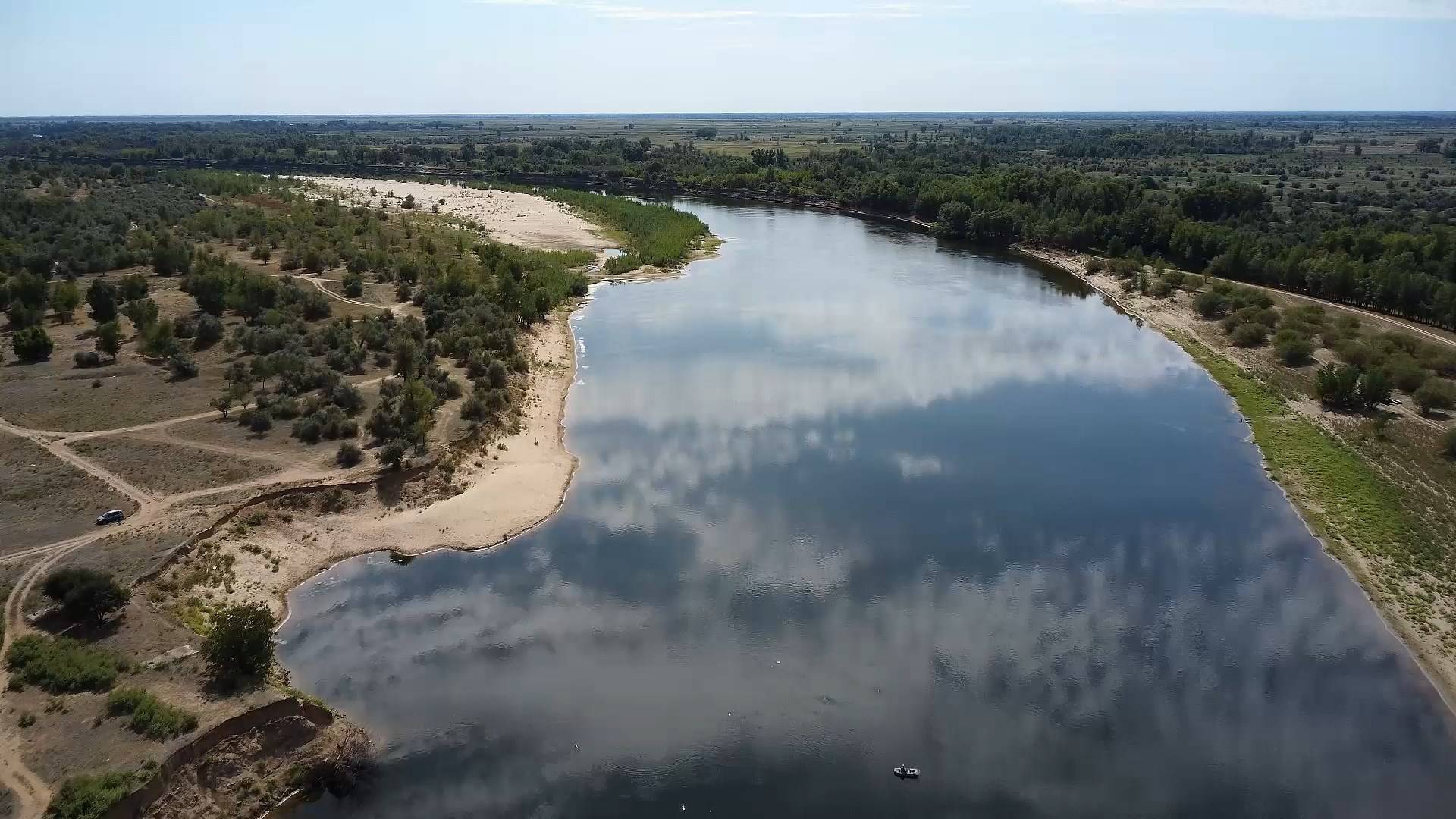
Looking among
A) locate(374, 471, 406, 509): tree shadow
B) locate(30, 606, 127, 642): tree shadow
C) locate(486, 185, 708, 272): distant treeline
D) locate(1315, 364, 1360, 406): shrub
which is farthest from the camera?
locate(486, 185, 708, 272): distant treeline

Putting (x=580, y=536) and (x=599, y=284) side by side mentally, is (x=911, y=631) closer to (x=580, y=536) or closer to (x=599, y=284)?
(x=580, y=536)

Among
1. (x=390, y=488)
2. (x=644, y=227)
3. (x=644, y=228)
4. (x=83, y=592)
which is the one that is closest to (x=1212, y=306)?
(x=644, y=228)

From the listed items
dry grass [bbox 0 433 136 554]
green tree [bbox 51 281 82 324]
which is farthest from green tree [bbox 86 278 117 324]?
dry grass [bbox 0 433 136 554]

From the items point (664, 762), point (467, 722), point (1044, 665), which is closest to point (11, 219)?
point (467, 722)

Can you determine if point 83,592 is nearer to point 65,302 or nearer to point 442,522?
point 442,522

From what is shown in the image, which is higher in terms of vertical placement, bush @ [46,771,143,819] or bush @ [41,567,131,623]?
bush @ [41,567,131,623]

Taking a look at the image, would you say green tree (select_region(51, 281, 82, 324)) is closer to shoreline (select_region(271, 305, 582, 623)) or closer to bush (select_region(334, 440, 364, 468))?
shoreline (select_region(271, 305, 582, 623))

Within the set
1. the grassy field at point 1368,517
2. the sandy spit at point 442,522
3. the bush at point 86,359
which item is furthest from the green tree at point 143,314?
the grassy field at point 1368,517
